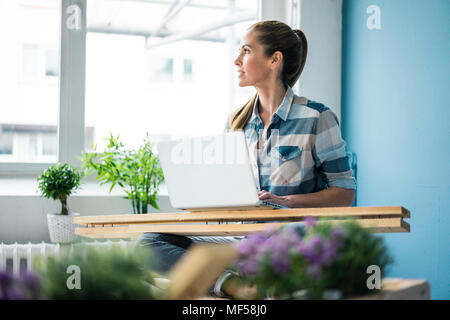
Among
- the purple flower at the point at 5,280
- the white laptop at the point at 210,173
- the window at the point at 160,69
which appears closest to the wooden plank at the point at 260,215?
the white laptop at the point at 210,173

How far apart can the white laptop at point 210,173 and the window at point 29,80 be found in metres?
1.86

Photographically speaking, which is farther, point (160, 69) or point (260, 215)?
point (160, 69)

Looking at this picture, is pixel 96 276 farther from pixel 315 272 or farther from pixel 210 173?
pixel 210 173

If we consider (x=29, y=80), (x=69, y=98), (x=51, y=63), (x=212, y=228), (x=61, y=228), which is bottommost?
(x=61, y=228)

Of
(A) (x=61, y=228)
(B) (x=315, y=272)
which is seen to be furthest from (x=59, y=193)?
(B) (x=315, y=272)

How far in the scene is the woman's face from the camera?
2090 millimetres

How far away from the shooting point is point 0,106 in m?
3.10

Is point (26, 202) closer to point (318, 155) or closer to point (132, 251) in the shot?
point (318, 155)

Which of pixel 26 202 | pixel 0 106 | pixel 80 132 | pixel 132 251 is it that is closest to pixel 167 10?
pixel 80 132

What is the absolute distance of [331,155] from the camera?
190cm

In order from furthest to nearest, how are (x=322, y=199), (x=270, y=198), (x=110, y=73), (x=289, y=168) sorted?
(x=110, y=73)
(x=289, y=168)
(x=322, y=199)
(x=270, y=198)

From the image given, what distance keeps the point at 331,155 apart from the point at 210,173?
648 millimetres

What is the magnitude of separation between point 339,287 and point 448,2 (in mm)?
2031

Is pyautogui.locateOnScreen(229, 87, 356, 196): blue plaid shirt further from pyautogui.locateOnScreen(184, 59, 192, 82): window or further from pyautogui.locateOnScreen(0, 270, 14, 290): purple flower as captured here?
pyautogui.locateOnScreen(184, 59, 192, 82): window
